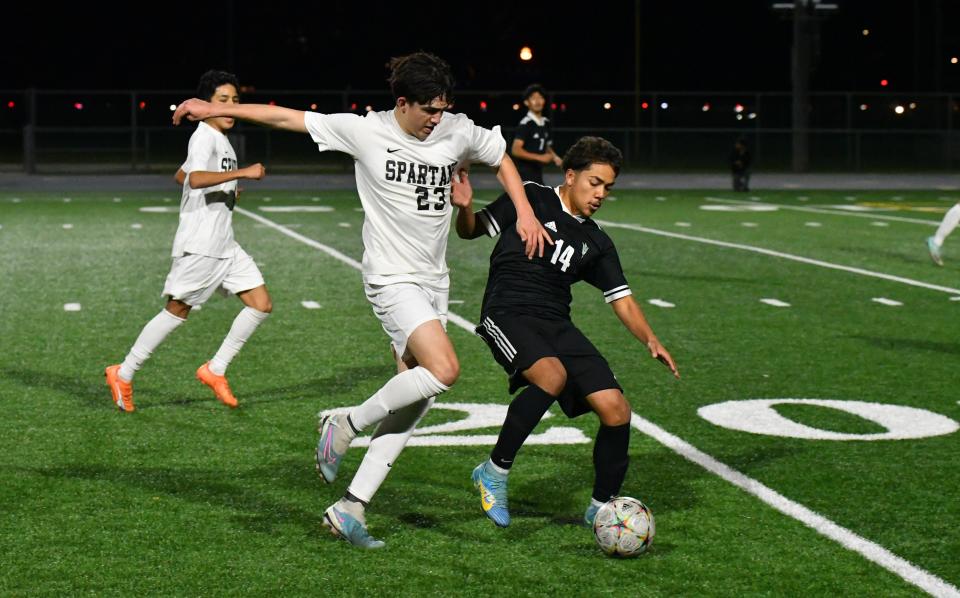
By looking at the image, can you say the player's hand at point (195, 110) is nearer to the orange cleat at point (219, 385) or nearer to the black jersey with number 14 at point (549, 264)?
the black jersey with number 14 at point (549, 264)

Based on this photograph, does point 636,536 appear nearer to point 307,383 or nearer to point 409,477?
point 409,477

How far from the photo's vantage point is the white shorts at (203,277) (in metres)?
8.05

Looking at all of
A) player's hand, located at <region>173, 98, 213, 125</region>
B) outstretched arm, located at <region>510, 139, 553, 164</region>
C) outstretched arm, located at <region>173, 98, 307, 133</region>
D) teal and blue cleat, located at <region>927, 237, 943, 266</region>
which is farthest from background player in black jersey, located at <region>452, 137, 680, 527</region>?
teal and blue cleat, located at <region>927, 237, 943, 266</region>

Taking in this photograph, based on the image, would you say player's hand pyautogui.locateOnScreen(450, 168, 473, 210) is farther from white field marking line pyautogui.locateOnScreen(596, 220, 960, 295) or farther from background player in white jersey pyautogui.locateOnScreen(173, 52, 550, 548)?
white field marking line pyautogui.locateOnScreen(596, 220, 960, 295)

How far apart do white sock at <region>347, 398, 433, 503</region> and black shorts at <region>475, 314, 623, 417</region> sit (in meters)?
0.37

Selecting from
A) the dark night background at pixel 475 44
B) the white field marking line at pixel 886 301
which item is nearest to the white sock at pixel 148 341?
the white field marking line at pixel 886 301

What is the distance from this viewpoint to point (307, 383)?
869cm

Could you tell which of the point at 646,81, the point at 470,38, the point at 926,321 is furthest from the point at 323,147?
Answer: the point at 646,81

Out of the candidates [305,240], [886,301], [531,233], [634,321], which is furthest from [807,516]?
[305,240]

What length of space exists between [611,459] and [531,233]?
0.89 m

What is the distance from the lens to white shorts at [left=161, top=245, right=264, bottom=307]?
805 cm

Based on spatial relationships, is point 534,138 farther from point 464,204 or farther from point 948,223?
point 464,204

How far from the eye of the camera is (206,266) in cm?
807

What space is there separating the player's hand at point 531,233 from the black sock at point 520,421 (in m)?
0.52
